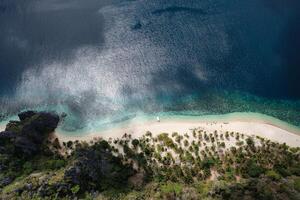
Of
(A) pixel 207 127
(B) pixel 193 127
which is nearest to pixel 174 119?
(B) pixel 193 127

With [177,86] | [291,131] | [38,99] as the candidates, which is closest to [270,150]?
[291,131]

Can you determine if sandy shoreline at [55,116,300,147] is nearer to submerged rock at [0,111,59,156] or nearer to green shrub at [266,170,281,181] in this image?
submerged rock at [0,111,59,156]

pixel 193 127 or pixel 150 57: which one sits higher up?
pixel 150 57

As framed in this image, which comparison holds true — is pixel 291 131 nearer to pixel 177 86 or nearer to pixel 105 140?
pixel 177 86

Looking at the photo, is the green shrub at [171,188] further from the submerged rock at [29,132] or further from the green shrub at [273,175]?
the submerged rock at [29,132]

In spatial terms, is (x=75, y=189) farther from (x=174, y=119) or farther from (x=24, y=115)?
(x=174, y=119)

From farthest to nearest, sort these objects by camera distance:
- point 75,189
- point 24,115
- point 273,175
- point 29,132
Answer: point 24,115 → point 29,132 → point 273,175 → point 75,189

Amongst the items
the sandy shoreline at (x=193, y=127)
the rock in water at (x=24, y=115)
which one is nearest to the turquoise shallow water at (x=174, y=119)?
the sandy shoreline at (x=193, y=127)

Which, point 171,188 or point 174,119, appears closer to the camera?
point 171,188

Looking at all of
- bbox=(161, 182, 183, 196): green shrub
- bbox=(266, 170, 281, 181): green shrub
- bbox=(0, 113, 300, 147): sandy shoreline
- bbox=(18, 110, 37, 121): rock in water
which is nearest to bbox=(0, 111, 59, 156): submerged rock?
bbox=(18, 110, 37, 121): rock in water
